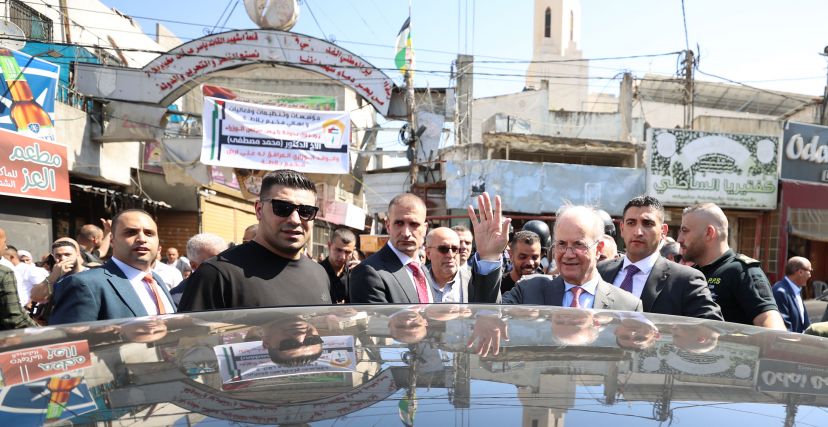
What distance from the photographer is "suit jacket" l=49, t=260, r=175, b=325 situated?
2699 millimetres

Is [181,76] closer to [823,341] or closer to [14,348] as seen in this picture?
[14,348]

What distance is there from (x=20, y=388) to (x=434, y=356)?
33.1 inches

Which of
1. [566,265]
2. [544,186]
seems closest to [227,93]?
[544,186]

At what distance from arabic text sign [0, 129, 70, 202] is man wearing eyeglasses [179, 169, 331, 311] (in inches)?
309

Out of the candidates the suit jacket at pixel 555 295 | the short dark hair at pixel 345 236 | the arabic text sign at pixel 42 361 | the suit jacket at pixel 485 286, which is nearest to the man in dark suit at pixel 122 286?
the arabic text sign at pixel 42 361

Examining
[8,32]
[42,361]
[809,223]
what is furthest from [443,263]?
[809,223]

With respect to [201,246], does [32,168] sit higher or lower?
higher

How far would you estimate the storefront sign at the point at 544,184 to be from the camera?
51.1ft

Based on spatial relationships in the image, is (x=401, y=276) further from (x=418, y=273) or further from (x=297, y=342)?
(x=297, y=342)

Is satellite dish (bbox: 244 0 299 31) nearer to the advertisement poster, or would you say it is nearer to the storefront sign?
the storefront sign

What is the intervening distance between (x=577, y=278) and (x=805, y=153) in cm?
1651

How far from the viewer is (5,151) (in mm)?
8242

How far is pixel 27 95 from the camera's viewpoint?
8.96 metres

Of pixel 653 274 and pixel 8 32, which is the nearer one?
pixel 653 274
